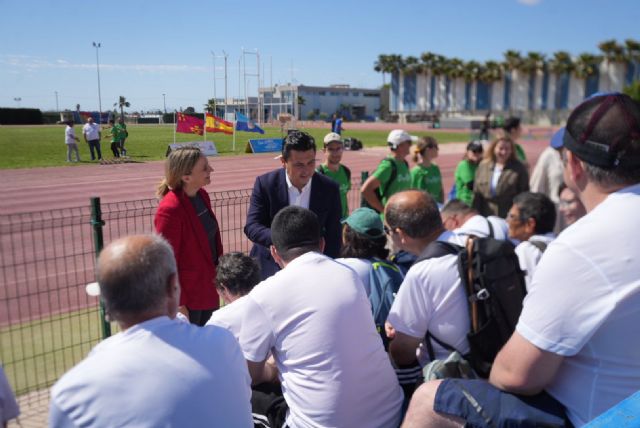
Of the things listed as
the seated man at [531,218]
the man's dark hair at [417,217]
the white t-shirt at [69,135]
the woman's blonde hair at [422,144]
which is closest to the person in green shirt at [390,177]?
the woman's blonde hair at [422,144]

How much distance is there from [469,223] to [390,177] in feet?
8.67

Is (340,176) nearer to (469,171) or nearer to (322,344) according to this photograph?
(469,171)

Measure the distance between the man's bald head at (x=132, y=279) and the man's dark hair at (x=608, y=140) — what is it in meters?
1.48

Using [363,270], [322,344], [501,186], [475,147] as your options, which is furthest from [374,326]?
[475,147]

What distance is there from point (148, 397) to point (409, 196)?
5.95 ft

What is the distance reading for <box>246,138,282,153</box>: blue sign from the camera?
650 centimetres

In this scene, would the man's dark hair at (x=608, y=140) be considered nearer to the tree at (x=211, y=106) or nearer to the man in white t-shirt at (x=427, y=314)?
the man in white t-shirt at (x=427, y=314)

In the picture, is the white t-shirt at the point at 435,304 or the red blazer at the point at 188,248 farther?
the red blazer at the point at 188,248

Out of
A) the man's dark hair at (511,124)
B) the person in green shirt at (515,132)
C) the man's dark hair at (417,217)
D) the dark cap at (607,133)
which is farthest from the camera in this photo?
the man's dark hair at (511,124)

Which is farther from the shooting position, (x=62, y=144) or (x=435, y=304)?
(x=62, y=144)

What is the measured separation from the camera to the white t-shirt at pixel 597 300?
5.08 feet

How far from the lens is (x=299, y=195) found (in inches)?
173

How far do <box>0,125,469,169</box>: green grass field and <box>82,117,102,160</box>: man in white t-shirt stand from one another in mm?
74

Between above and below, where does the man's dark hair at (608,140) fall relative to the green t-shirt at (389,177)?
above
